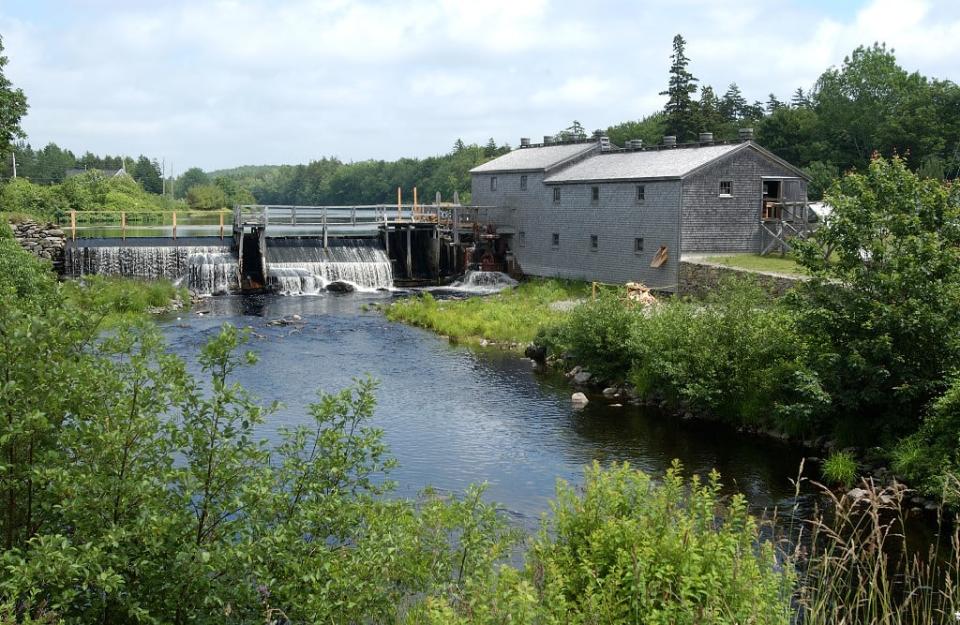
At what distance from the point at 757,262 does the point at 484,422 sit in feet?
60.1

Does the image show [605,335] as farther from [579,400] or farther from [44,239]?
[44,239]

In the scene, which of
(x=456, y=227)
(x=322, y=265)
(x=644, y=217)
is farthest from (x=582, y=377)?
(x=456, y=227)

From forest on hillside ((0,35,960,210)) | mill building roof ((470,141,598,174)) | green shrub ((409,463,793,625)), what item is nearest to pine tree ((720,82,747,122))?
forest on hillside ((0,35,960,210))

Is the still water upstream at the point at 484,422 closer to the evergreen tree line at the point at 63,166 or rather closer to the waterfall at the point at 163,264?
the waterfall at the point at 163,264

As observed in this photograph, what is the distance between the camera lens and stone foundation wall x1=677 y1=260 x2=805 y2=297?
30781 millimetres

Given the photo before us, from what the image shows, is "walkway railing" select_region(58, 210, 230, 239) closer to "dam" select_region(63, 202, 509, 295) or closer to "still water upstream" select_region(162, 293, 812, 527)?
"dam" select_region(63, 202, 509, 295)

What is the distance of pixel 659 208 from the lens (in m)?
38.8

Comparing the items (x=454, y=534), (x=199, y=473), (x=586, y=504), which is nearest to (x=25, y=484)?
(x=199, y=473)

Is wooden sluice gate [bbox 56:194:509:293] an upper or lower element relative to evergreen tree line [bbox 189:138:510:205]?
lower

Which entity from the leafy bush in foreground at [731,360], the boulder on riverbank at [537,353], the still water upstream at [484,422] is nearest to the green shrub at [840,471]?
the still water upstream at [484,422]

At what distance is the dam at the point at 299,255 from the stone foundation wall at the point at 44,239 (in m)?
0.36

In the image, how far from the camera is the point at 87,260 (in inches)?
1665

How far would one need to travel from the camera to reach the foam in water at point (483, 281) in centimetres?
4659

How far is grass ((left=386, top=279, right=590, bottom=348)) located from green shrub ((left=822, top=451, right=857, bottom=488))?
14.2 metres
